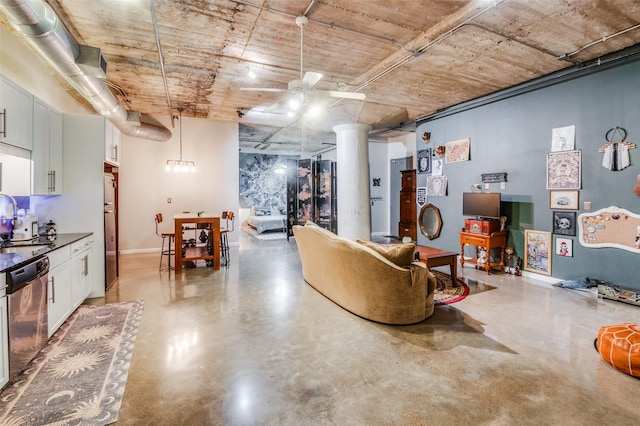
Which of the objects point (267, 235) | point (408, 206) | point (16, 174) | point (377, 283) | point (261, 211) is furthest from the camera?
point (261, 211)

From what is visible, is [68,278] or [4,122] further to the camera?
[68,278]

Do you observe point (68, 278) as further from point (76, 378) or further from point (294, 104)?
point (294, 104)

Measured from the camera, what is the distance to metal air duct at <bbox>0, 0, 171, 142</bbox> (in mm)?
2330

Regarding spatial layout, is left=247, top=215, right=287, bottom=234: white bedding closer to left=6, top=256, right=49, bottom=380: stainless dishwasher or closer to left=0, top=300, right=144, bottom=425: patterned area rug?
left=0, top=300, right=144, bottom=425: patterned area rug

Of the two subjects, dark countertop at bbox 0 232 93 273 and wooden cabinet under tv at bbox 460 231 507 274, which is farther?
wooden cabinet under tv at bbox 460 231 507 274

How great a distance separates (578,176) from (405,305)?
3401 mm

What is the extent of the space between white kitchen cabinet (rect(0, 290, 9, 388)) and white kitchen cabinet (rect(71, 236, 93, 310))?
4.44ft

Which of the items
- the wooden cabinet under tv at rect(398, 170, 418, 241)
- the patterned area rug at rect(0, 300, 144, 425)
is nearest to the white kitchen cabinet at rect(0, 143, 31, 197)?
the patterned area rug at rect(0, 300, 144, 425)

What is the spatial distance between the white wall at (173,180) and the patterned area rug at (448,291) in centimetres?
527

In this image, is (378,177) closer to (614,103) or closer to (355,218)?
(355,218)

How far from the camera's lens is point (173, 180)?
738cm

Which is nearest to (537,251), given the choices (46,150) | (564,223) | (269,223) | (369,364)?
(564,223)

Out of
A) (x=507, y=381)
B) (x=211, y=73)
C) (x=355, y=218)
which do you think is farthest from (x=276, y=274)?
(x=507, y=381)

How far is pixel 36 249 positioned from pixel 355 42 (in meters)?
3.97
